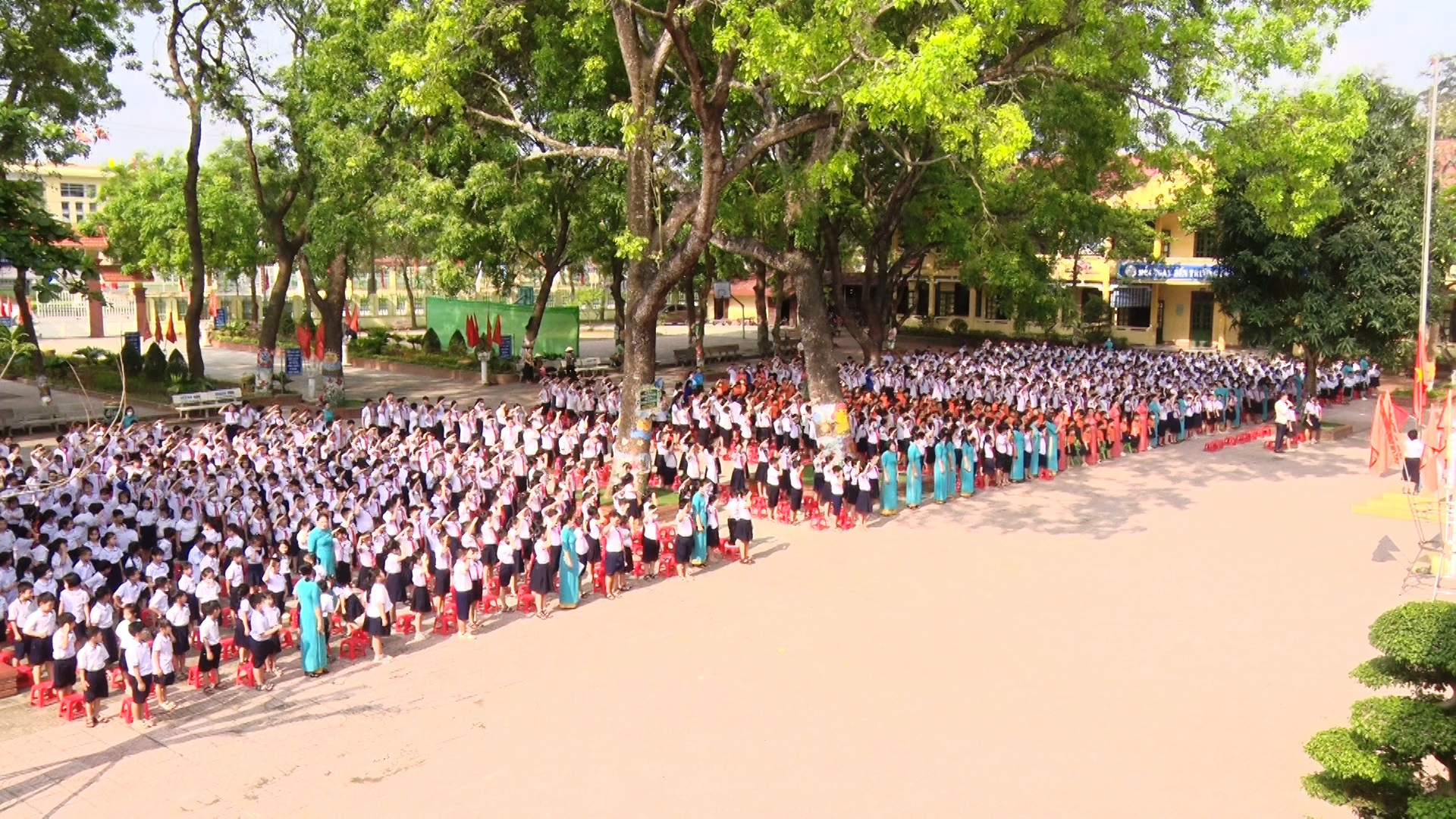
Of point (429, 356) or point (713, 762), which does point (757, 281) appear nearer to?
point (429, 356)

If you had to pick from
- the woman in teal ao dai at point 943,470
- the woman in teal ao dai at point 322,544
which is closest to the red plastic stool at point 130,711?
the woman in teal ao dai at point 322,544

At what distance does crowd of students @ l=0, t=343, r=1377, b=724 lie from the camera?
10094 millimetres

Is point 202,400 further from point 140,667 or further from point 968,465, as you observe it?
point 968,465

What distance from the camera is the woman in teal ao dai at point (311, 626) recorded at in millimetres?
10039

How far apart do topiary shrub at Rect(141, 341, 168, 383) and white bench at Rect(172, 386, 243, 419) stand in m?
2.58

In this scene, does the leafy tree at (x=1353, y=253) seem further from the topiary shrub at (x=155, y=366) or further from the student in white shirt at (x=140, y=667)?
the topiary shrub at (x=155, y=366)

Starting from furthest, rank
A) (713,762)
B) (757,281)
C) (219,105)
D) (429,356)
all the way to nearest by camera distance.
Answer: (757,281)
(429,356)
(219,105)
(713,762)

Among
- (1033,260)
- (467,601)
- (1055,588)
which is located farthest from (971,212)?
(467,601)

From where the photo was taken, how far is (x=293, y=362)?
29.4m

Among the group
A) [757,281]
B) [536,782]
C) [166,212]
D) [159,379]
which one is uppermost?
[166,212]

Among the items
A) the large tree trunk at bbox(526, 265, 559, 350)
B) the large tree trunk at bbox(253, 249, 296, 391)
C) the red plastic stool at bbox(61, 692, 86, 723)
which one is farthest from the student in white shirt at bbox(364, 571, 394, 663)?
the large tree trunk at bbox(526, 265, 559, 350)

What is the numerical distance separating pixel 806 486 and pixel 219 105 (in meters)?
14.7

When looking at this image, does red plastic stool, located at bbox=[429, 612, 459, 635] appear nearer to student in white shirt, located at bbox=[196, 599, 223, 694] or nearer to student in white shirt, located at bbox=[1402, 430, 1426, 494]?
student in white shirt, located at bbox=[196, 599, 223, 694]

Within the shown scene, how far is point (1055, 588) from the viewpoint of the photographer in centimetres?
1234
